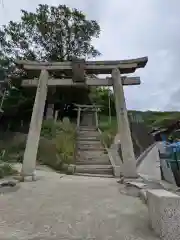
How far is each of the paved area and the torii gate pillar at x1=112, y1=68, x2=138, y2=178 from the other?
6.10ft

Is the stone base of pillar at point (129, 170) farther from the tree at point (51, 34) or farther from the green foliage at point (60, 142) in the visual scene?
the tree at point (51, 34)

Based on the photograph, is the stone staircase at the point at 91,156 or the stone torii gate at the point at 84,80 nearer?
the stone torii gate at the point at 84,80

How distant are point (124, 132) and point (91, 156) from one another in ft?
16.4

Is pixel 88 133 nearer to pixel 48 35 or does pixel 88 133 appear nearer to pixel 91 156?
pixel 91 156

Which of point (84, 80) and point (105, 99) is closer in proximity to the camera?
point (84, 80)

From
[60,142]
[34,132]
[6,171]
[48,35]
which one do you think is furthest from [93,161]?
[48,35]

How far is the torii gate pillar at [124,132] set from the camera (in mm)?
8344

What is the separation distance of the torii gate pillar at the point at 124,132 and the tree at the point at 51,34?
12631 millimetres

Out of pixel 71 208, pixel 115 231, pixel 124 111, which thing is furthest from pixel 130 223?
pixel 124 111

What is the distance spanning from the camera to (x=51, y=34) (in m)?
21.5

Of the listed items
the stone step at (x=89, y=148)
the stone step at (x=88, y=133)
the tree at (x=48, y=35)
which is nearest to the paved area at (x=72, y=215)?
the stone step at (x=89, y=148)

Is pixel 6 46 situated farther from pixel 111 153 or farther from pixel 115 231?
pixel 115 231

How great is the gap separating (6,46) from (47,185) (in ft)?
54.8

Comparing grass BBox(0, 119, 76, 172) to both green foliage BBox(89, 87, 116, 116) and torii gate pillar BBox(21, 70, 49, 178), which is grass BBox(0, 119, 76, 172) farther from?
green foliage BBox(89, 87, 116, 116)
